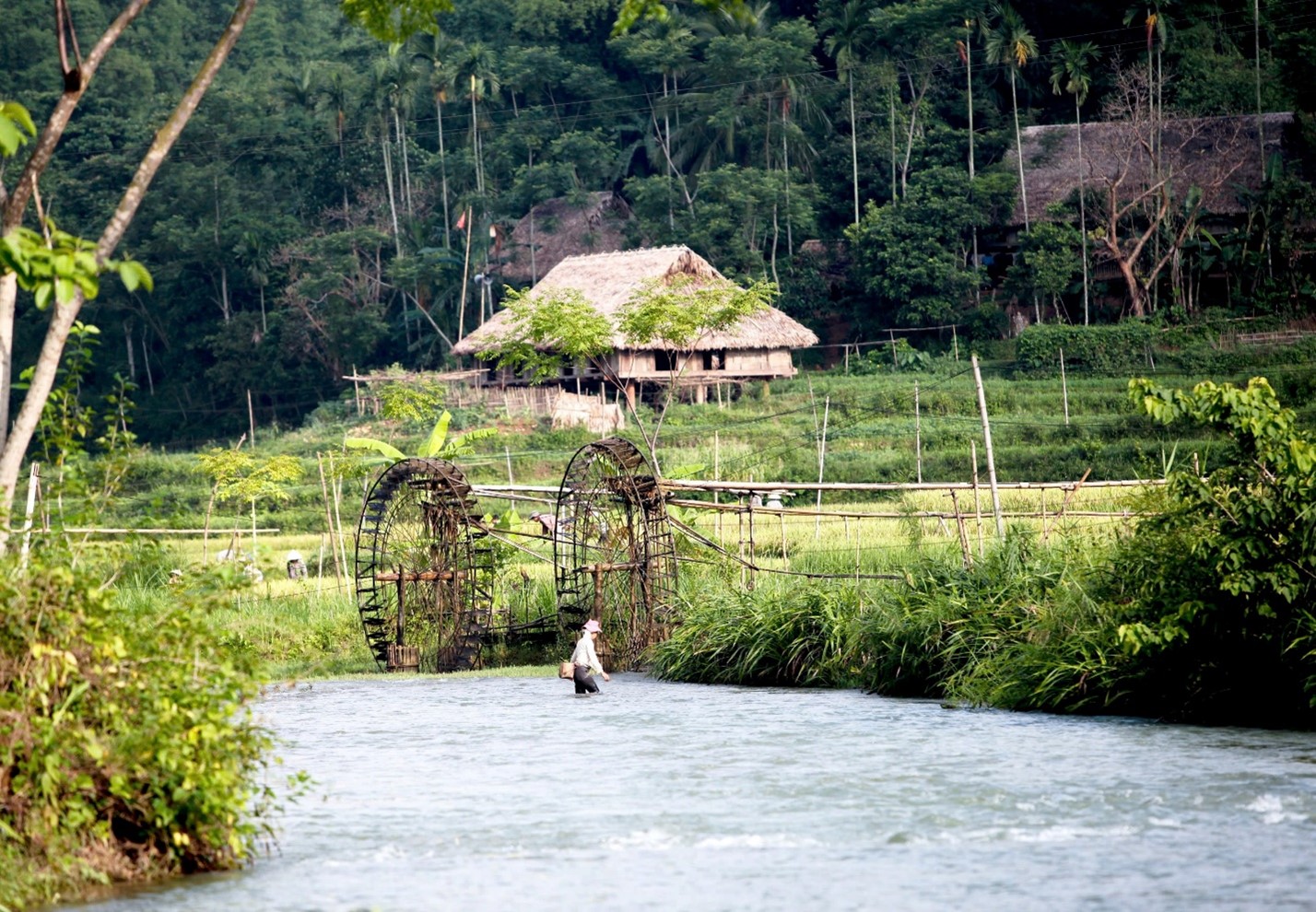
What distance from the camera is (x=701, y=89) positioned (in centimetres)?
5375

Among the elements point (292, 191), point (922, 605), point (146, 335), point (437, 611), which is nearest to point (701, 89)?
point (292, 191)

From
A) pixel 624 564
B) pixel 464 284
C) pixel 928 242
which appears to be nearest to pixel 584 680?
pixel 624 564

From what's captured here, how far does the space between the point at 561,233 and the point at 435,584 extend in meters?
33.9

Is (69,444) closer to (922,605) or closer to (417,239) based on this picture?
(922,605)

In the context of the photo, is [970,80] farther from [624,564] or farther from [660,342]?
[624,564]

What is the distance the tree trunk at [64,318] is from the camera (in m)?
7.76

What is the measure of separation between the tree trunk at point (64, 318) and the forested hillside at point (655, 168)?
3600cm

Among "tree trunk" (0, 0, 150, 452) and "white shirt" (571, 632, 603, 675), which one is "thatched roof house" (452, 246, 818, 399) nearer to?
"white shirt" (571, 632, 603, 675)

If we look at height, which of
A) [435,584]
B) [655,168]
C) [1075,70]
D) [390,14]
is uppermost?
[1075,70]

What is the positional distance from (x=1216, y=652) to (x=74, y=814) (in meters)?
8.55

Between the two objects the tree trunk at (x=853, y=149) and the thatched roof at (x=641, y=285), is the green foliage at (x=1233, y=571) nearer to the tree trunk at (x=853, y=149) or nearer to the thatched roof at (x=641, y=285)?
the thatched roof at (x=641, y=285)

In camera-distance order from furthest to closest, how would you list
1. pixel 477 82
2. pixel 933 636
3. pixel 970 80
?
pixel 477 82, pixel 970 80, pixel 933 636

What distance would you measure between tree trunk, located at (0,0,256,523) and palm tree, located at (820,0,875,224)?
42.1m

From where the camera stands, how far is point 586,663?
16.3 meters
